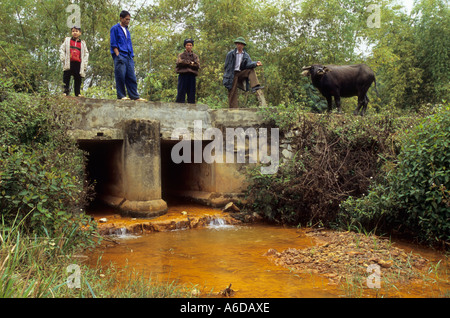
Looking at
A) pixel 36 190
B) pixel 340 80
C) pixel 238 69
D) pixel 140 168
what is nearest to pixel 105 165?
pixel 140 168

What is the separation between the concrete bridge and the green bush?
2696mm

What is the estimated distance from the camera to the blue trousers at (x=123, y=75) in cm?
750

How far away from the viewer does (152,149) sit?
735cm

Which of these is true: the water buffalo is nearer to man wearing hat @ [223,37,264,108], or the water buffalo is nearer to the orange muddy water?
man wearing hat @ [223,37,264,108]

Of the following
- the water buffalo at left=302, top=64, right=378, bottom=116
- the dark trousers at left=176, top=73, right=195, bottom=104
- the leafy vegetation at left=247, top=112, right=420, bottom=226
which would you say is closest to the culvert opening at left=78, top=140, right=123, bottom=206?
the dark trousers at left=176, top=73, right=195, bottom=104

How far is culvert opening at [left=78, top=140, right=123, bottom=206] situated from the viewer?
7832 mm

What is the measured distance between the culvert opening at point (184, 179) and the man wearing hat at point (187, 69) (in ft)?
3.66

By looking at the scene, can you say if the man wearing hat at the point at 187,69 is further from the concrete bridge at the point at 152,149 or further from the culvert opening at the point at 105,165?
the culvert opening at the point at 105,165

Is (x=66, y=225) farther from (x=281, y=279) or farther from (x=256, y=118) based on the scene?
(x=256, y=118)

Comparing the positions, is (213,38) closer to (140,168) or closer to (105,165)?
(105,165)

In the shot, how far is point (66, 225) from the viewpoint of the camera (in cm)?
432

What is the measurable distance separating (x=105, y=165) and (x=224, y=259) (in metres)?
4.62

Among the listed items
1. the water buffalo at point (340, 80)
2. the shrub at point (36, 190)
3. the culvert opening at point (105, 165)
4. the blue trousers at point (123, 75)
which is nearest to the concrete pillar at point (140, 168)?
the culvert opening at point (105, 165)
